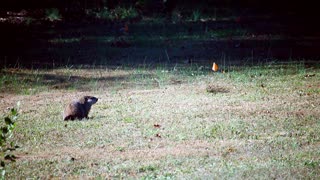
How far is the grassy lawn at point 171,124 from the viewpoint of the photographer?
5453 mm

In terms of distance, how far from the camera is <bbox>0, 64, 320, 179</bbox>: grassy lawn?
17.9 ft

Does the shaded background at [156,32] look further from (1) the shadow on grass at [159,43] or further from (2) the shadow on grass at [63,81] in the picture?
(2) the shadow on grass at [63,81]

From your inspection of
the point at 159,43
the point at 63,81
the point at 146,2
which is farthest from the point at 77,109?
the point at 146,2

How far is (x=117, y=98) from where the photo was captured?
913cm

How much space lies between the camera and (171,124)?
7297 millimetres

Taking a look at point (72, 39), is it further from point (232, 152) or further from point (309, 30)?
point (232, 152)

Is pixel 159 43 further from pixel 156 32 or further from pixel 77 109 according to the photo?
pixel 77 109

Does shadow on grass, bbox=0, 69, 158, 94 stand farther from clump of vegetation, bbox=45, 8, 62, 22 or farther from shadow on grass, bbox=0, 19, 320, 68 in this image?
clump of vegetation, bbox=45, 8, 62, 22

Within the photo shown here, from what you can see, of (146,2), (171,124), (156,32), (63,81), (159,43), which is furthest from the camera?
(146,2)

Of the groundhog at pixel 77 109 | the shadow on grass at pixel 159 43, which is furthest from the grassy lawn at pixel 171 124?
the shadow on grass at pixel 159 43

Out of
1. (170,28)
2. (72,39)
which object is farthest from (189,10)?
(72,39)

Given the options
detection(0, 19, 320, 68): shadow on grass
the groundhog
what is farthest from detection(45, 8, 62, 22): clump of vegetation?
the groundhog

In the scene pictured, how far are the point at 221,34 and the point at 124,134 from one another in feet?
32.1

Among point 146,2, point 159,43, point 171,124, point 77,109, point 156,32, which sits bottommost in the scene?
point 171,124
